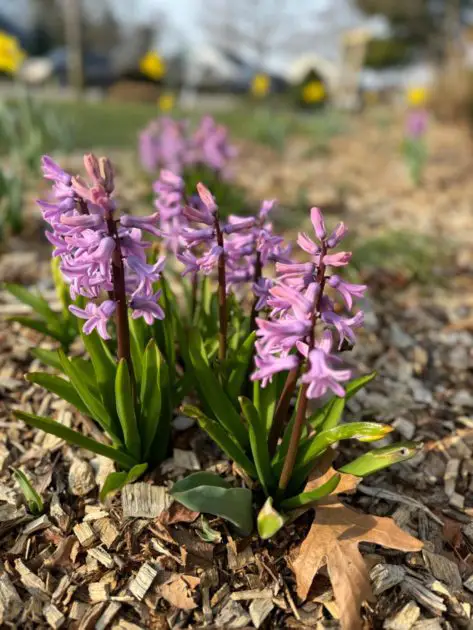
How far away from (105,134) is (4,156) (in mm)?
3095

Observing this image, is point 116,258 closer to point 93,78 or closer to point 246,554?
point 246,554

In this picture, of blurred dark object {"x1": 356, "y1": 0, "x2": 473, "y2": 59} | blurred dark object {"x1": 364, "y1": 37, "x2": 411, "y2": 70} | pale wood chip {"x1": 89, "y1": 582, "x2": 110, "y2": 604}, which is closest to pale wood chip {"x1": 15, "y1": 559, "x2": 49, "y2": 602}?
pale wood chip {"x1": 89, "y1": 582, "x2": 110, "y2": 604}

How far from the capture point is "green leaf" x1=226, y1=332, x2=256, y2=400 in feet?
6.78

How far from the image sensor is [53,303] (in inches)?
130

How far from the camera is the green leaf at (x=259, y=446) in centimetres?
178

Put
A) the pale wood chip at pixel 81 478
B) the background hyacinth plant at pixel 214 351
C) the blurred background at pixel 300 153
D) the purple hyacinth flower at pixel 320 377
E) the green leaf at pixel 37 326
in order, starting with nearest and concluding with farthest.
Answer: the purple hyacinth flower at pixel 320 377
the background hyacinth plant at pixel 214 351
the pale wood chip at pixel 81 478
the green leaf at pixel 37 326
the blurred background at pixel 300 153

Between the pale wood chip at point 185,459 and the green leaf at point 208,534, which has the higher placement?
the pale wood chip at point 185,459

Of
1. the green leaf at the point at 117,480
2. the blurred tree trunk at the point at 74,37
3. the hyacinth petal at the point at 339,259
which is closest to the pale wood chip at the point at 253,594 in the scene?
the green leaf at the point at 117,480

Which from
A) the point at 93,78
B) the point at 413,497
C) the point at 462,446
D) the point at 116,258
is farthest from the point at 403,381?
the point at 93,78

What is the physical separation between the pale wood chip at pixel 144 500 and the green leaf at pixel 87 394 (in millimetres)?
202

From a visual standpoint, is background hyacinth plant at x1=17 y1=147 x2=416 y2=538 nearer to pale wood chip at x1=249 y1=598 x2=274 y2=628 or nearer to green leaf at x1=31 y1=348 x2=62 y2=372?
green leaf at x1=31 y1=348 x2=62 y2=372

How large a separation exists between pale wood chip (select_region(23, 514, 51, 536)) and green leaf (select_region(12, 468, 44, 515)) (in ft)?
0.11

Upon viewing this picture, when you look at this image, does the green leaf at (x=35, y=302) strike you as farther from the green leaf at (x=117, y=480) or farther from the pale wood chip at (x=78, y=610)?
the pale wood chip at (x=78, y=610)

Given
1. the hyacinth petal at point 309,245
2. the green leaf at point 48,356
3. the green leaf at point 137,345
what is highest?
the hyacinth petal at point 309,245
